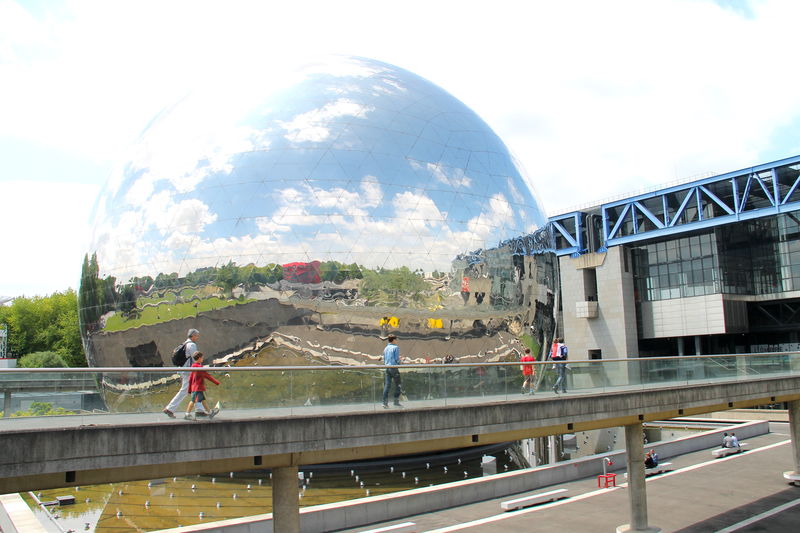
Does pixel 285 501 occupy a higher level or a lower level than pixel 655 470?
higher

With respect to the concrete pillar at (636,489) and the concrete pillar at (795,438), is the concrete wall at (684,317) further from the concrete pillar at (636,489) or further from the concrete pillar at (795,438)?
the concrete pillar at (636,489)

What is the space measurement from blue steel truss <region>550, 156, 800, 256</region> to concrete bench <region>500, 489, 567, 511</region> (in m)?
31.6

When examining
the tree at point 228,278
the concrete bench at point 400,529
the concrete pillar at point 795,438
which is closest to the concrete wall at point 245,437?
the concrete bench at point 400,529

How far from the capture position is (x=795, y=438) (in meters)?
19.5

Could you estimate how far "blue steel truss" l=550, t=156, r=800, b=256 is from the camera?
137 feet

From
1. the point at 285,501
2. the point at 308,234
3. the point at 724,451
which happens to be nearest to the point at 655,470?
the point at 724,451

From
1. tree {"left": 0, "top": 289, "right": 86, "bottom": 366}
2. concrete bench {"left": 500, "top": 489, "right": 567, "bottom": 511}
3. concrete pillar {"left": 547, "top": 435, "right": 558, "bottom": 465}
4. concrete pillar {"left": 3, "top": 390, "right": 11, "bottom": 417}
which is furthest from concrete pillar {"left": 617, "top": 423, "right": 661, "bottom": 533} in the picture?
tree {"left": 0, "top": 289, "right": 86, "bottom": 366}

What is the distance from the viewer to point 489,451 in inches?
822

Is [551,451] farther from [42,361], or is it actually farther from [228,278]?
[42,361]

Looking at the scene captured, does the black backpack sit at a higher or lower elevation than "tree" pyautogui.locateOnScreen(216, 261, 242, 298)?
lower

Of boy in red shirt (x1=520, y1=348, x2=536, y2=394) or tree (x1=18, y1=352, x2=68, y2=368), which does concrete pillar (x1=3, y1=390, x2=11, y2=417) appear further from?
tree (x1=18, y1=352, x2=68, y2=368)

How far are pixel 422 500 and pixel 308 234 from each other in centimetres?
700

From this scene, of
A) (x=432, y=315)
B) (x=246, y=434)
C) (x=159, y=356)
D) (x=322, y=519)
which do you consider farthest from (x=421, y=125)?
(x=246, y=434)

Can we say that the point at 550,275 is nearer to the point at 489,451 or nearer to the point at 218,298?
the point at 489,451
